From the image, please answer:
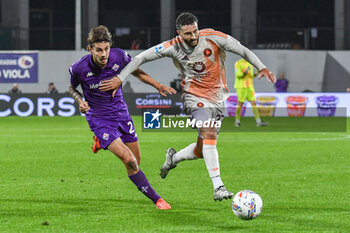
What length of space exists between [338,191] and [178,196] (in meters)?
2.07

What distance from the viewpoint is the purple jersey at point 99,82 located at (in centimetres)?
858

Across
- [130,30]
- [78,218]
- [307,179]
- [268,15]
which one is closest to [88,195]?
[78,218]

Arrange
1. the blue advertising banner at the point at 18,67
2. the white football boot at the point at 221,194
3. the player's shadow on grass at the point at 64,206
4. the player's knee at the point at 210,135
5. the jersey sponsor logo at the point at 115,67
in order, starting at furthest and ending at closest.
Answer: the blue advertising banner at the point at 18,67 → the player's knee at the point at 210,135 → the jersey sponsor logo at the point at 115,67 → the player's shadow on grass at the point at 64,206 → the white football boot at the point at 221,194

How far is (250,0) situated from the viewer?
3728 cm

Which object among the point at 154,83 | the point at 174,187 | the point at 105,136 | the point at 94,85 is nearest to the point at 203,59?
the point at 154,83

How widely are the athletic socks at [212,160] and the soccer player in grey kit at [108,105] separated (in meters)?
0.61

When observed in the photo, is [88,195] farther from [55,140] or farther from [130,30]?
[130,30]

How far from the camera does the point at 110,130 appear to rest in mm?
8555

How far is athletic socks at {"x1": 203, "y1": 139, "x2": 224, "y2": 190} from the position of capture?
8486 millimetres

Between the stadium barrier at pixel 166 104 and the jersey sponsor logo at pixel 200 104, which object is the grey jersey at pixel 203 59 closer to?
the jersey sponsor logo at pixel 200 104

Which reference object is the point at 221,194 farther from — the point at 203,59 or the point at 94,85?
the point at 94,85

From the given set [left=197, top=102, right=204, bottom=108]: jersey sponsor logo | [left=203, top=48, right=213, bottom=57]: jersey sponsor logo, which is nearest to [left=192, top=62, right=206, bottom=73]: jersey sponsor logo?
[left=203, top=48, right=213, bottom=57]: jersey sponsor logo

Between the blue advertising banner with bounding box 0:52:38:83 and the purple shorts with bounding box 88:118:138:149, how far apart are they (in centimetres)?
2342

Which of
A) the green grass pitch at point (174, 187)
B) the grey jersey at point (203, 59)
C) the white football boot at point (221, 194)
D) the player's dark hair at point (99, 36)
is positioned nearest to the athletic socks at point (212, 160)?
the white football boot at point (221, 194)
